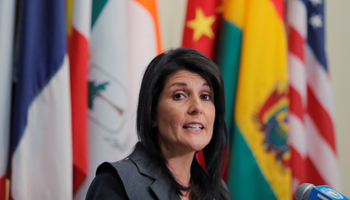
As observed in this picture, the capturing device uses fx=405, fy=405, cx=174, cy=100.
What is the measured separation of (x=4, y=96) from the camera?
184 centimetres

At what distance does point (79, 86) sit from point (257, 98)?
1.05 m

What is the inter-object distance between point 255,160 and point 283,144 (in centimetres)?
20

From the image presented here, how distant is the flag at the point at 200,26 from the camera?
2.45 meters

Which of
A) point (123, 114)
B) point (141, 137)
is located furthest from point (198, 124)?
point (123, 114)

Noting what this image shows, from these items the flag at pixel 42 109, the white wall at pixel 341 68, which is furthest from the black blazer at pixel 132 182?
the white wall at pixel 341 68

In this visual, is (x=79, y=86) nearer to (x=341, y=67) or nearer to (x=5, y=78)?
(x=5, y=78)

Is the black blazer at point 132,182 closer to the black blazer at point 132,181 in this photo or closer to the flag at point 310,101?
the black blazer at point 132,181

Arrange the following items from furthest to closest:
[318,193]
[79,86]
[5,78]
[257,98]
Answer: [257,98]
[79,86]
[5,78]
[318,193]

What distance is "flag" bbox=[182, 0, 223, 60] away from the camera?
245cm

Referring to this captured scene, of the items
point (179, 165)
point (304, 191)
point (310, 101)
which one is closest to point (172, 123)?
point (179, 165)

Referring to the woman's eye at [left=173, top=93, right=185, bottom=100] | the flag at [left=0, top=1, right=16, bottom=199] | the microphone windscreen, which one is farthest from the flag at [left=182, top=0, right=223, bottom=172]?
the microphone windscreen

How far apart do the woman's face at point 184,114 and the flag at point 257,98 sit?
1073 millimetres

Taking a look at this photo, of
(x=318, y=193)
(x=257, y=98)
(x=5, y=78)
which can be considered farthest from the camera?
(x=257, y=98)

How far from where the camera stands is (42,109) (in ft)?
6.36
